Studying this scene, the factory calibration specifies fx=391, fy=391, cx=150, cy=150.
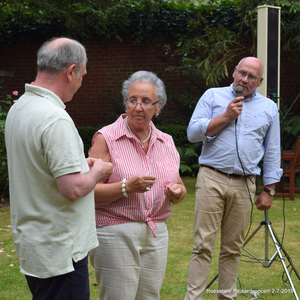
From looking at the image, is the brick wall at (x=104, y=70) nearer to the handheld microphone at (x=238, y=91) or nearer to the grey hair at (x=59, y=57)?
the handheld microphone at (x=238, y=91)

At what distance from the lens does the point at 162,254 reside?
224 cm

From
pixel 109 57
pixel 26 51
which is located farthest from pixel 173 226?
pixel 26 51

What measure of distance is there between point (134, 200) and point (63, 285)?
609mm

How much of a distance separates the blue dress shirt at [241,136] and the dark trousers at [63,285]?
1.61 meters

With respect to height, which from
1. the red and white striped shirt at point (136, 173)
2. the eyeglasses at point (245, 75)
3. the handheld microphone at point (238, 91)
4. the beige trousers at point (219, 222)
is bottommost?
the beige trousers at point (219, 222)

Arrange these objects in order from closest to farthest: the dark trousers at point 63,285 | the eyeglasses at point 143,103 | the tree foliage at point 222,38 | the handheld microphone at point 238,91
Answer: the dark trousers at point 63,285 < the eyeglasses at point 143,103 < the handheld microphone at point 238,91 < the tree foliage at point 222,38

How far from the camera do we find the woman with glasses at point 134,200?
210cm

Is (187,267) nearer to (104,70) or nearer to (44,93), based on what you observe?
(44,93)

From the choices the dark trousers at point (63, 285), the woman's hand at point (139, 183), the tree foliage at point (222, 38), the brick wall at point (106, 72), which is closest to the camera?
the dark trousers at point (63, 285)

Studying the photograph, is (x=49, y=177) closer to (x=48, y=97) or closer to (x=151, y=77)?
(x=48, y=97)

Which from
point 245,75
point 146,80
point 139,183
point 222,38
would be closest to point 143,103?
point 146,80

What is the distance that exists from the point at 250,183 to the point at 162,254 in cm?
117

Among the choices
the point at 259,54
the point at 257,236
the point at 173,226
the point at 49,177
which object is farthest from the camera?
the point at 173,226

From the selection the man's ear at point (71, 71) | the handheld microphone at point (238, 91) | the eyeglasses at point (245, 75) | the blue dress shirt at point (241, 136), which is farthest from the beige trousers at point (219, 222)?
the man's ear at point (71, 71)
